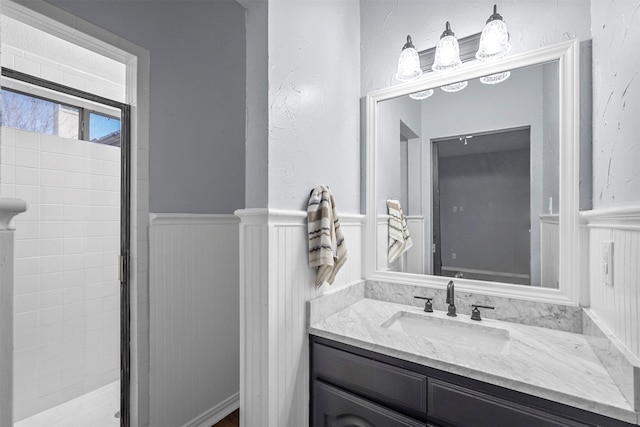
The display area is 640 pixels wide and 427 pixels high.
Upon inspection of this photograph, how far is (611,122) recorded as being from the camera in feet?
3.36

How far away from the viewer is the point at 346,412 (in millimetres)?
1260

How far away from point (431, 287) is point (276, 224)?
90 cm

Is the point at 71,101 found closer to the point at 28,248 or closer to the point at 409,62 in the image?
the point at 28,248

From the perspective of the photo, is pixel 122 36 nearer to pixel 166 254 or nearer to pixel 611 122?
pixel 166 254

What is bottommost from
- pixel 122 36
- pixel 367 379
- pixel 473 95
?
pixel 367 379

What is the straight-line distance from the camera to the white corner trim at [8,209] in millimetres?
527

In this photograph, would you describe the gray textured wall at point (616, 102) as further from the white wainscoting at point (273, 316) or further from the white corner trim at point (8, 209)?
the white corner trim at point (8, 209)

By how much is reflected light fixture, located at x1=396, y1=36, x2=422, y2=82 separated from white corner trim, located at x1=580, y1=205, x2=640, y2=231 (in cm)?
98

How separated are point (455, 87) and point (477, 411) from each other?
140cm

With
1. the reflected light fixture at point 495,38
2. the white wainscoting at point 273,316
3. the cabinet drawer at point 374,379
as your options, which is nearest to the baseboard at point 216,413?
the white wainscoting at point 273,316

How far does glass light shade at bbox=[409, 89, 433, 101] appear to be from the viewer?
5.36ft

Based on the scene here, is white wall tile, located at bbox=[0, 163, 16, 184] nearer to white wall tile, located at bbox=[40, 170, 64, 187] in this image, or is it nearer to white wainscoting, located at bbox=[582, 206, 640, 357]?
white wall tile, located at bbox=[40, 170, 64, 187]

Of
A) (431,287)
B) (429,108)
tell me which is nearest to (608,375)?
(431,287)

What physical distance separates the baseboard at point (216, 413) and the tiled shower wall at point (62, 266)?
3.44ft
